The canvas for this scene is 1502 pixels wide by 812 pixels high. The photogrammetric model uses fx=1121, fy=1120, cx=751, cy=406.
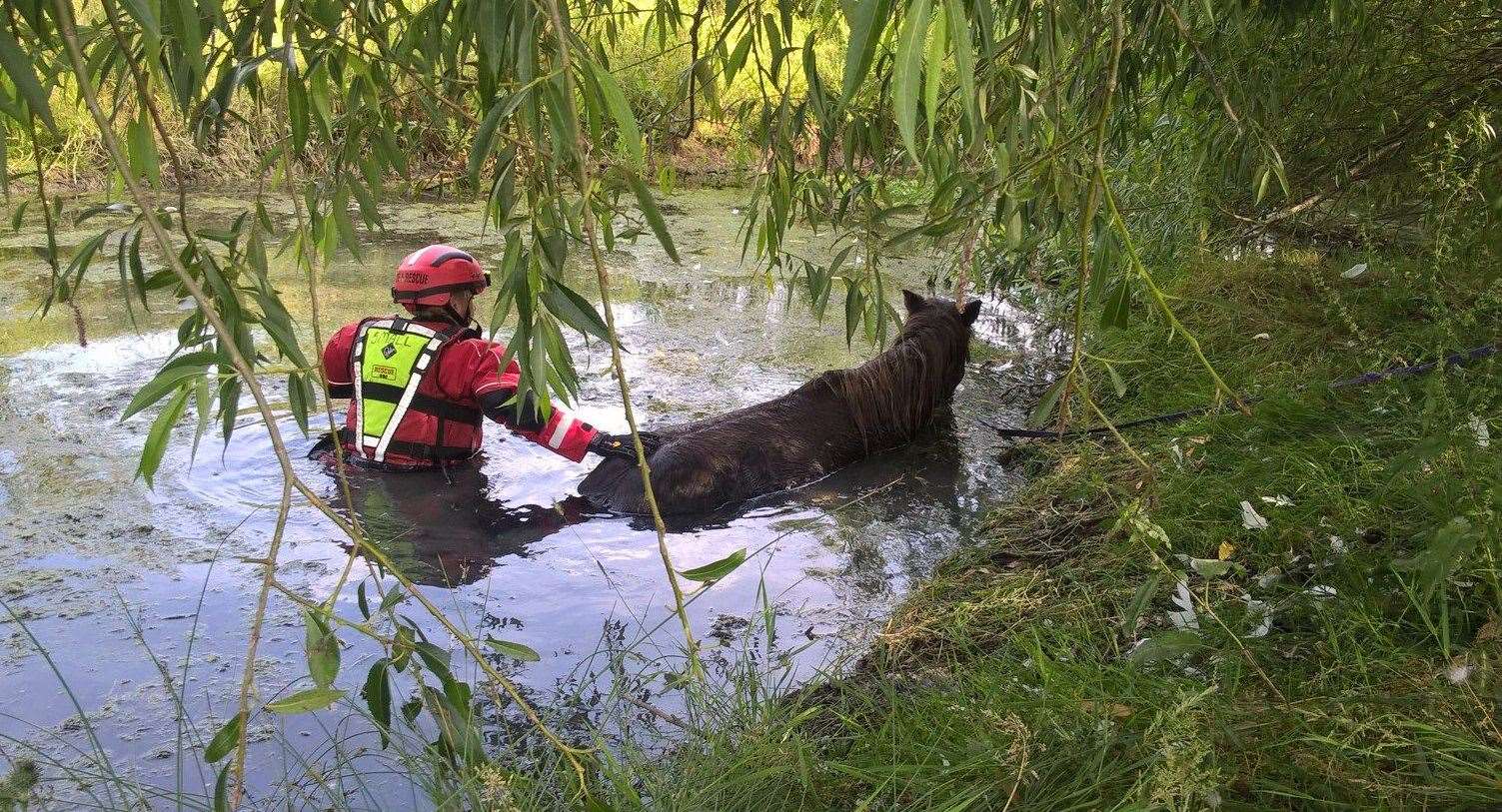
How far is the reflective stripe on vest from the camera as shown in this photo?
4.37 m

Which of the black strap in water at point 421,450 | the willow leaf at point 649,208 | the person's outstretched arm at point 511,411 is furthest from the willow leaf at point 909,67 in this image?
the black strap in water at point 421,450

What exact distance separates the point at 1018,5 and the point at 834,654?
1926 mm

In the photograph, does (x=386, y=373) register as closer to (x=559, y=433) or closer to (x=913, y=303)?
(x=559, y=433)

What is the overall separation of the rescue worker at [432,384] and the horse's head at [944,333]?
6.46ft

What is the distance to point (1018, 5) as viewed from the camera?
2779mm

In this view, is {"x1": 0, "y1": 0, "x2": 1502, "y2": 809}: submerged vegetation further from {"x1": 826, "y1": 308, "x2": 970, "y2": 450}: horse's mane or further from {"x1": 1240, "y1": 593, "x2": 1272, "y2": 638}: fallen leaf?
{"x1": 826, "y1": 308, "x2": 970, "y2": 450}: horse's mane

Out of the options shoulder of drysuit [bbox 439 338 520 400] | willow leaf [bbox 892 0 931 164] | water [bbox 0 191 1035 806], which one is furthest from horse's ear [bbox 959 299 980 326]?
willow leaf [bbox 892 0 931 164]

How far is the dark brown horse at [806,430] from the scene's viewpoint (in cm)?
477

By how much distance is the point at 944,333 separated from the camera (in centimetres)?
602

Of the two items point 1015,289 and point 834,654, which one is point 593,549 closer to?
point 834,654

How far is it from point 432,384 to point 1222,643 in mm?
3127

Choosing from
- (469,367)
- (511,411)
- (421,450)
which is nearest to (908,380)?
(511,411)

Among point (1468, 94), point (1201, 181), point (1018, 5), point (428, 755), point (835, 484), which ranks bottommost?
point (835, 484)

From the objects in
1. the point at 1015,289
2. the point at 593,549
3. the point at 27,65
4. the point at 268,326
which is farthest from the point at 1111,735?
the point at 1015,289
